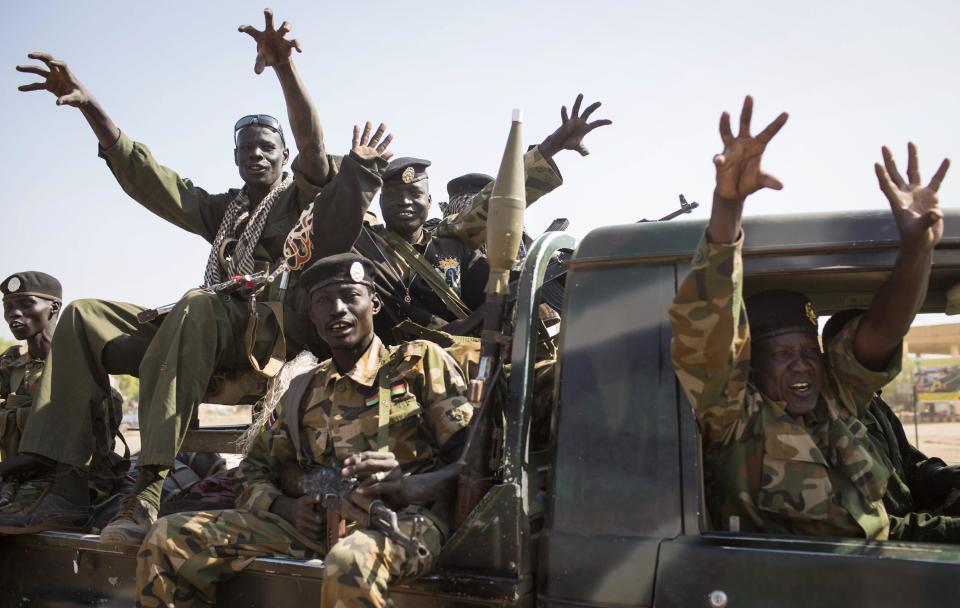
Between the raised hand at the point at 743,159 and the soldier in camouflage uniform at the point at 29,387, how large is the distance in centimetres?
288

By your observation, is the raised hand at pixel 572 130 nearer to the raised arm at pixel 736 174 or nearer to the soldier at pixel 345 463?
the soldier at pixel 345 463

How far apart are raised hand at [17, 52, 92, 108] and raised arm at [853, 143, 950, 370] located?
3.56 m

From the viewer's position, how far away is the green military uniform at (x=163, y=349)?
327 centimetres

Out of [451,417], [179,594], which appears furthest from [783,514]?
[179,594]

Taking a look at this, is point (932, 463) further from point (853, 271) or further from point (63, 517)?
point (63, 517)

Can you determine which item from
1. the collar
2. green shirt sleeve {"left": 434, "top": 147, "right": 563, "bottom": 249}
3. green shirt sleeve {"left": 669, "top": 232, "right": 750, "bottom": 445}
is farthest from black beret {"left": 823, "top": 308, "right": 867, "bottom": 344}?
green shirt sleeve {"left": 434, "top": 147, "right": 563, "bottom": 249}

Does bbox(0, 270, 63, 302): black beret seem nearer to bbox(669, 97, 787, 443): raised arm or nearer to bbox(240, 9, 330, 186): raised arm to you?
bbox(240, 9, 330, 186): raised arm

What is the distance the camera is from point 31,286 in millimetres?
4293

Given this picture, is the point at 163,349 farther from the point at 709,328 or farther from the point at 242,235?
the point at 709,328

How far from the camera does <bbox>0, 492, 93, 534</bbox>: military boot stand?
Answer: 119 inches

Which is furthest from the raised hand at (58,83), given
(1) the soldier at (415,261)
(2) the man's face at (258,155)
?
(1) the soldier at (415,261)

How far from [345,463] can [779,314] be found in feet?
4.16

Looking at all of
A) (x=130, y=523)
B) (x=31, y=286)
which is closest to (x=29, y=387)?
(x=31, y=286)

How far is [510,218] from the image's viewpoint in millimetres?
2580
